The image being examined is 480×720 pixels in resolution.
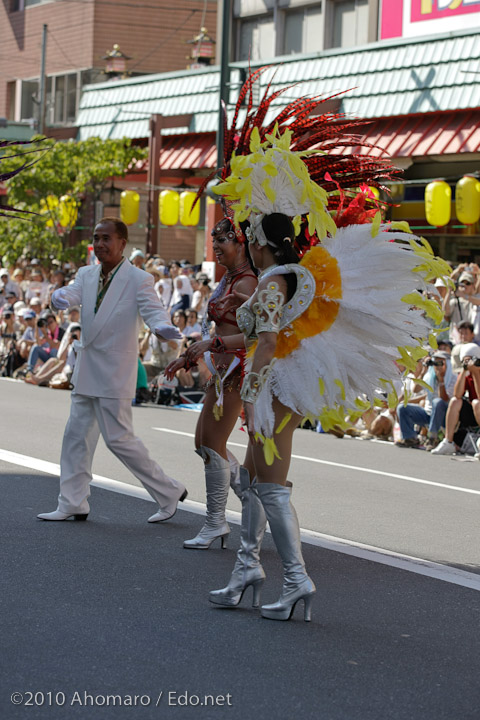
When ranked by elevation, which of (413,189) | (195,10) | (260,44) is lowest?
(413,189)

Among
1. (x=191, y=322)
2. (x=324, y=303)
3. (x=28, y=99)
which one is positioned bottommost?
(x=324, y=303)

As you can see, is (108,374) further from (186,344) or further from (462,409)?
(186,344)

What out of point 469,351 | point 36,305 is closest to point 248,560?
point 469,351

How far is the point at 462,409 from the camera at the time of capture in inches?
529

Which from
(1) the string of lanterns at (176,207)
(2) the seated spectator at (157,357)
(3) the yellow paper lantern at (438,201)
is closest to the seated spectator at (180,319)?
(2) the seated spectator at (157,357)

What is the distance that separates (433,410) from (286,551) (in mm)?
8473

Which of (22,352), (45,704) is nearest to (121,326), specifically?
(45,704)

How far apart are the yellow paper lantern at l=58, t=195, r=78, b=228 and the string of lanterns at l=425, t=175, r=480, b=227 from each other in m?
11.6

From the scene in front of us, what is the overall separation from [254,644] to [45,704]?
1136 millimetres

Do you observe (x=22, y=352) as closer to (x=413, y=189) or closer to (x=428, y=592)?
(x=413, y=189)

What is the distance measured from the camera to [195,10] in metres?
36.4

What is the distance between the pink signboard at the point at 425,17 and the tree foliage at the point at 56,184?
7.83 metres

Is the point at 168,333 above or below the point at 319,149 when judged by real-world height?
below

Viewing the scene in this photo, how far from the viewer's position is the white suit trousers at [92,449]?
761cm
